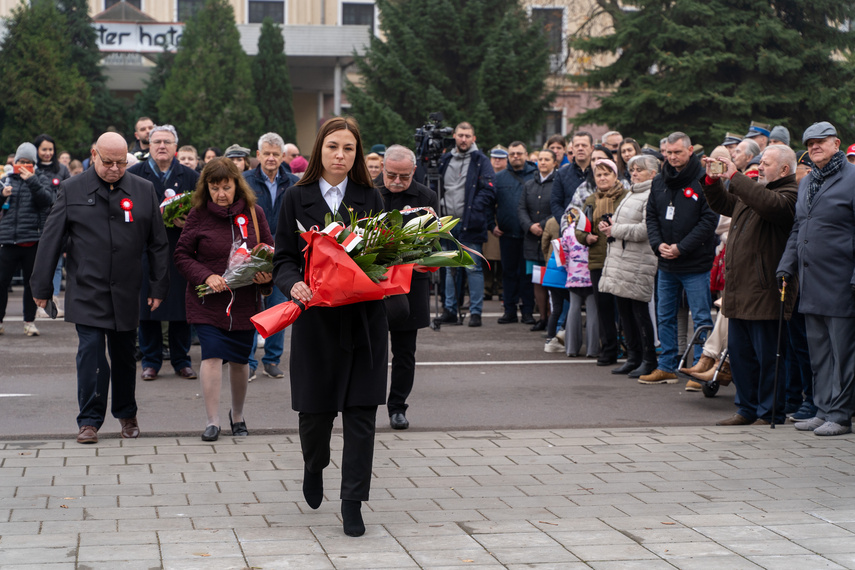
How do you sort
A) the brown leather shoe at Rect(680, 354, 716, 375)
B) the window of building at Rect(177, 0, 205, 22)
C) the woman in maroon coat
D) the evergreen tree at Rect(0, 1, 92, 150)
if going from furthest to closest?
the window of building at Rect(177, 0, 205, 22), the evergreen tree at Rect(0, 1, 92, 150), the brown leather shoe at Rect(680, 354, 716, 375), the woman in maroon coat

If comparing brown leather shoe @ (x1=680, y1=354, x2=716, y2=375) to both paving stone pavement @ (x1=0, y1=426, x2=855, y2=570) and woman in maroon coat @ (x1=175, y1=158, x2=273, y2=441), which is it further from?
woman in maroon coat @ (x1=175, y1=158, x2=273, y2=441)

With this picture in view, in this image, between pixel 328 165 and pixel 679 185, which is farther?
pixel 679 185

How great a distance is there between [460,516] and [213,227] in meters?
3.52

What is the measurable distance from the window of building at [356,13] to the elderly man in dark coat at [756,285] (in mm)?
38647

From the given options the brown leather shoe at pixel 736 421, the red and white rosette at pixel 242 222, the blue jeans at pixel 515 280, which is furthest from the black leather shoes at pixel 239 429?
the blue jeans at pixel 515 280

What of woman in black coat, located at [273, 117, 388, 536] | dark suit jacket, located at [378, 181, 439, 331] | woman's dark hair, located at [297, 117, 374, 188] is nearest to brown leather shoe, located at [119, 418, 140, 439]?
dark suit jacket, located at [378, 181, 439, 331]

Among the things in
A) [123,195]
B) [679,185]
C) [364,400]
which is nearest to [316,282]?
[364,400]

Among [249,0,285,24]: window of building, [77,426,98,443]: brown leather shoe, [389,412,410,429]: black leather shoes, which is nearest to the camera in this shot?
[77,426,98,443]: brown leather shoe

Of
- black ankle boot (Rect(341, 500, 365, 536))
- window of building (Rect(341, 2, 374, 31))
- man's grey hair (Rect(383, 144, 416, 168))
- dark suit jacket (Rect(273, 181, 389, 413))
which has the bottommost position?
black ankle boot (Rect(341, 500, 365, 536))

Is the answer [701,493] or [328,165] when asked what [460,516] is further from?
[328,165]

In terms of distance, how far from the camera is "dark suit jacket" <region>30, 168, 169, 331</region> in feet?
24.7

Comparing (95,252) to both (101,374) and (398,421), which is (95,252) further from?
(398,421)

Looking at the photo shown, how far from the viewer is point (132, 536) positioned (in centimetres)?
516

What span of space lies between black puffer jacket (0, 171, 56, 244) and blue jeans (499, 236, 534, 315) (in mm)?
5737
